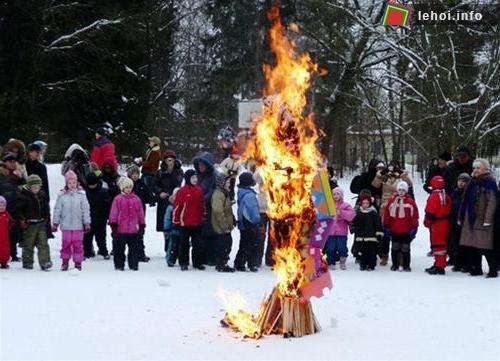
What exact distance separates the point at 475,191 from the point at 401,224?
1.34m

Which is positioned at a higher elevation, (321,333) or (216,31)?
→ (216,31)

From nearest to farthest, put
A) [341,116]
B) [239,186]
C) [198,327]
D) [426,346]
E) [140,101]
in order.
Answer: [426,346], [198,327], [239,186], [140,101], [341,116]

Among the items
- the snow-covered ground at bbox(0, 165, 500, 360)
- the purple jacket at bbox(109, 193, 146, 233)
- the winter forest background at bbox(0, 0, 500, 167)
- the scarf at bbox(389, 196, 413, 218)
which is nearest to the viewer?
the snow-covered ground at bbox(0, 165, 500, 360)

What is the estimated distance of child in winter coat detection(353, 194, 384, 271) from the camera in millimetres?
12406

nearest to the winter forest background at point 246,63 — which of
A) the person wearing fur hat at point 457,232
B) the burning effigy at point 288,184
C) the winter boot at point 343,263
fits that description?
the person wearing fur hat at point 457,232

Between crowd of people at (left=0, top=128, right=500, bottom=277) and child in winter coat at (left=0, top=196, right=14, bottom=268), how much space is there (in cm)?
2

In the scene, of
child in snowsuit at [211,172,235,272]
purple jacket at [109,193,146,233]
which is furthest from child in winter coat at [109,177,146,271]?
child in snowsuit at [211,172,235,272]

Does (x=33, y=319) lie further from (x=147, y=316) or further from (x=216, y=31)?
(x=216, y=31)

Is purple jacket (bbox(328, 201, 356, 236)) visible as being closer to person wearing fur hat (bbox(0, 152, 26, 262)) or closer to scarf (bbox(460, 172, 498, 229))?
scarf (bbox(460, 172, 498, 229))

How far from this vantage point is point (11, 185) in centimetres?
1237

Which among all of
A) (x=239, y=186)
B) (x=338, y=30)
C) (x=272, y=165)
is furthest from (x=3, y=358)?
(x=338, y=30)

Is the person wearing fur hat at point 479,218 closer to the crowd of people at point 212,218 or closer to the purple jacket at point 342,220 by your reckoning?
the crowd of people at point 212,218

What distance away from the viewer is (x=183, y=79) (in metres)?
48.9

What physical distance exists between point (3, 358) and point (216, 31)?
36214mm
